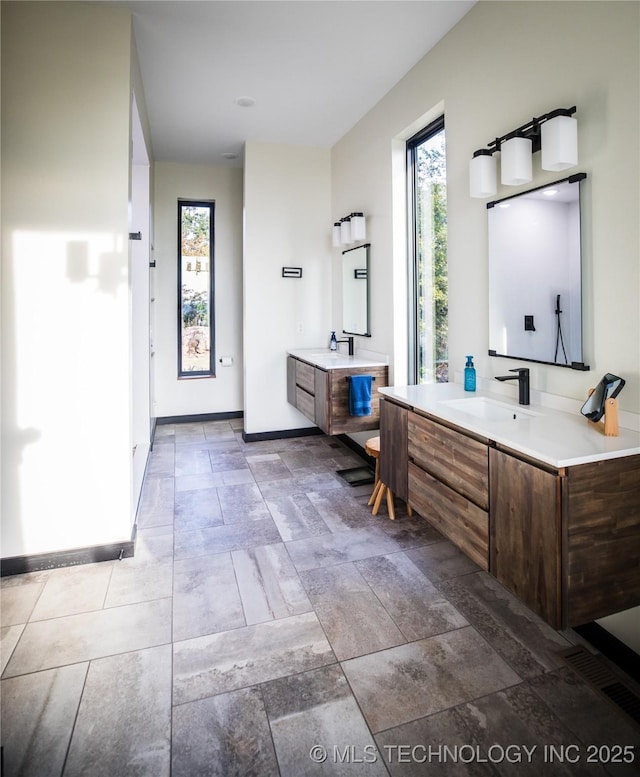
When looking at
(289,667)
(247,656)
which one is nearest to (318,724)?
(289,667)

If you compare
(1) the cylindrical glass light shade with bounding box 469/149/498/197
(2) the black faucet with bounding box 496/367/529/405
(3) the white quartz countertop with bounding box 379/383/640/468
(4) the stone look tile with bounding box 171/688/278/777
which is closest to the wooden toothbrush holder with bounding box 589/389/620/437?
(3) the white quartz countertop with bounding box 379/383/640/468

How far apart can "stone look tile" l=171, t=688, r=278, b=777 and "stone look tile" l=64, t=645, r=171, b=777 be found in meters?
0.04

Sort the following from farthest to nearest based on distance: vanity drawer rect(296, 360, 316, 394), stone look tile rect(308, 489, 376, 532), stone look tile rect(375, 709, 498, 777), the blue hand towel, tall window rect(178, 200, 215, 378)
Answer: tall window rect(178, 200, 215, 378), vanity drawer rect(296, 360, 316, 394), the blue hand towel, stone look tile rect(308, 489, 376, 532), stone look tile rect(375, 709, 498, 777)

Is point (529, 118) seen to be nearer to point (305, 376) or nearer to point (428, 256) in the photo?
point (428, 256)

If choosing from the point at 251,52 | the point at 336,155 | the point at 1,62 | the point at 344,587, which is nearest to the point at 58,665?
the point at 344,587

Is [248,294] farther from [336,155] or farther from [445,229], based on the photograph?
[445,229]

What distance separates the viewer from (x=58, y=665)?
181 cm

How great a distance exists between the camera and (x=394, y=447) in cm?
261

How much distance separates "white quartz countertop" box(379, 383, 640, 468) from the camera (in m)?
1.53

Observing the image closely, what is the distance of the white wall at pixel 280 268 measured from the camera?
480 centimetres

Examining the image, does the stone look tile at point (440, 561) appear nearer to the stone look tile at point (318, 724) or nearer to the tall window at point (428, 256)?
the stone look tile at point (318, 724)

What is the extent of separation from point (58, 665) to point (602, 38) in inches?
124

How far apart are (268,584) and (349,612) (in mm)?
447

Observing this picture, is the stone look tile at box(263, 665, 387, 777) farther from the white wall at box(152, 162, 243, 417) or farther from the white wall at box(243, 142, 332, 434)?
the white wall at box(152, 162, 243, 417)
